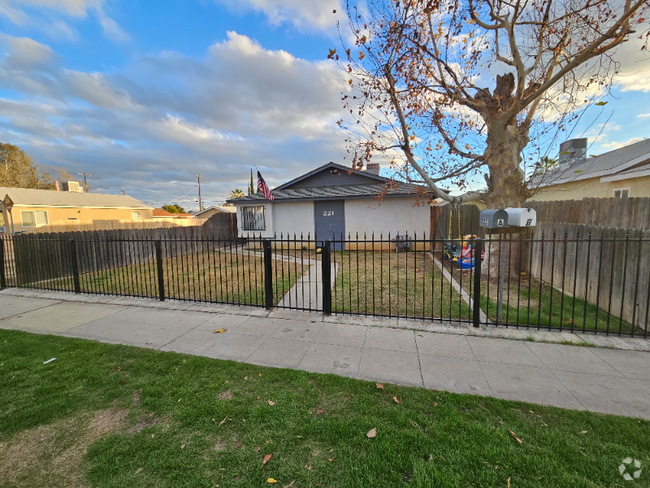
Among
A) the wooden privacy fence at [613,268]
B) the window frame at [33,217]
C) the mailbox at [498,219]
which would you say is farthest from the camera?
the window frame at [33,217]

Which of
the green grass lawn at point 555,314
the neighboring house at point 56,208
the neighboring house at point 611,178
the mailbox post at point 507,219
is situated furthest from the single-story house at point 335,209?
the neighboring house at point 56,208

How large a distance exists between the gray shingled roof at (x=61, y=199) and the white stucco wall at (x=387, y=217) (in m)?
22.7

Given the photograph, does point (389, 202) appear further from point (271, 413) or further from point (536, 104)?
point (271, 413)

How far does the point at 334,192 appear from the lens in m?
14.8

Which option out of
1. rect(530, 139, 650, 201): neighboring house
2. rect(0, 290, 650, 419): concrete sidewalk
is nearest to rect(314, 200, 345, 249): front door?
rect(530, 139, 650, 201): neighboring house

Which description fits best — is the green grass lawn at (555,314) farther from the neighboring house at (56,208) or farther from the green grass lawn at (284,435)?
the neighboring house at (56,208)

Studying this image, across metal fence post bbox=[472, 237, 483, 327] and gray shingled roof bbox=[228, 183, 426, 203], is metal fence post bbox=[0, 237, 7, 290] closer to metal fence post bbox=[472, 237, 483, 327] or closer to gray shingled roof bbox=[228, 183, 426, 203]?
gray shingled roof bbox=[228, 183, 426, 203]

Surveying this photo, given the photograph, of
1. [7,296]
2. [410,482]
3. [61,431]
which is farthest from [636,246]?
[7,296]

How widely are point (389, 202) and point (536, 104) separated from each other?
23.2 feet

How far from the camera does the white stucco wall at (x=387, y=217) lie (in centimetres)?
1367

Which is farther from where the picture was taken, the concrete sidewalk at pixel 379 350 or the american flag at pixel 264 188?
the american flag at pixel 264 188

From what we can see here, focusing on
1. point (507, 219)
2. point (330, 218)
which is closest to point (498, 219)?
point (507, 219)

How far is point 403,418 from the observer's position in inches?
103

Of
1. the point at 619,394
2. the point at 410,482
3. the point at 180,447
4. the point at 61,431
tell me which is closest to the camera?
the point at 410,482
